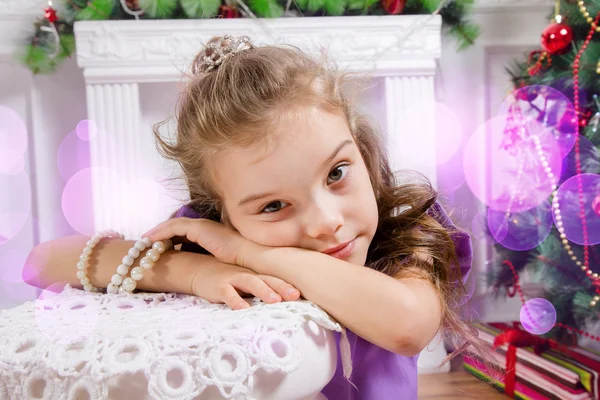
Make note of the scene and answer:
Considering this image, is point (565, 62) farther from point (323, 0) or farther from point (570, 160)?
point (323, 0)

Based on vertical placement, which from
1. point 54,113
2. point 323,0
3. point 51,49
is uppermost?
point 323,0

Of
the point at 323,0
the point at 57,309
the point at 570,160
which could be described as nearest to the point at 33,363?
the point at 57,309

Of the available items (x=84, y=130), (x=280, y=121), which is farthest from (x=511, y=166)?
(x=280, y=121)

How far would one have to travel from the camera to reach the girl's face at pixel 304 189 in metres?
0.71

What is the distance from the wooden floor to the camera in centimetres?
186

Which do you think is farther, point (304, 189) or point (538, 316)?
point (538, 316)

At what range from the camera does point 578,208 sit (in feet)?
5.45

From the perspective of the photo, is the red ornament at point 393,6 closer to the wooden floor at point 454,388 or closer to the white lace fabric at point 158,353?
the wooden floor at point 454,388

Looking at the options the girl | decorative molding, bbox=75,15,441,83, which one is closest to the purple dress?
the girl

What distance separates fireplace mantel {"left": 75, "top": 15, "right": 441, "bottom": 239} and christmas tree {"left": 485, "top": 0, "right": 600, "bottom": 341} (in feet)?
1.52

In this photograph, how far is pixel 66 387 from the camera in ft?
1.62

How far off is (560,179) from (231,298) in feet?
4.56

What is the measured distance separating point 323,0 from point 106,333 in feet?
5.92

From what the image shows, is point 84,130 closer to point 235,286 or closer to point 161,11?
point 161,11
